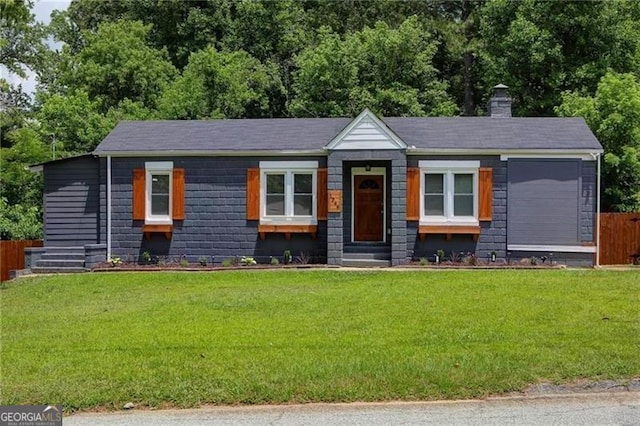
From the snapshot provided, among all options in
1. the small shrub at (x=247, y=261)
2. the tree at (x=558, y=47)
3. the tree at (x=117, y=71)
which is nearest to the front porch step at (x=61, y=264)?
the small shrub at (x=247, y=261)

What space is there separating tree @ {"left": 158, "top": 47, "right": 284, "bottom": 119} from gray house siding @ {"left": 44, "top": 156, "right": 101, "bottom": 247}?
1024cm

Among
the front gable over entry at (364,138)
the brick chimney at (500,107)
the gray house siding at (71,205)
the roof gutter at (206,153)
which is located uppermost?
the brick chimney at (500,107)

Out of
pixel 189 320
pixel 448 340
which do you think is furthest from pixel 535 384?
pixel 189 320

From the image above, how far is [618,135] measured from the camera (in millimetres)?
22141

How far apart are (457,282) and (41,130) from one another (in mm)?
22083

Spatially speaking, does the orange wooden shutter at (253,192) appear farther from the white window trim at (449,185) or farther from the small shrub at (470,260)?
the small shrub at (470,260)

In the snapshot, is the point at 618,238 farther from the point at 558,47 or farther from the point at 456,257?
the point at 558,47

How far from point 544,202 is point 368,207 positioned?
4568mm

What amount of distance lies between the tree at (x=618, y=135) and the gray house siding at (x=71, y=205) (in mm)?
15334

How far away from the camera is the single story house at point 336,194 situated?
17.8 m

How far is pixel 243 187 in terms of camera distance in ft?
61.2

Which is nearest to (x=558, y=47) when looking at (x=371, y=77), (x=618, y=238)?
(x=371, y=77)

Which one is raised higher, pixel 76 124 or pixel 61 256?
pixel 76 124

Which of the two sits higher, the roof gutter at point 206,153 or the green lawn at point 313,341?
the roof gutter at point 206,153
